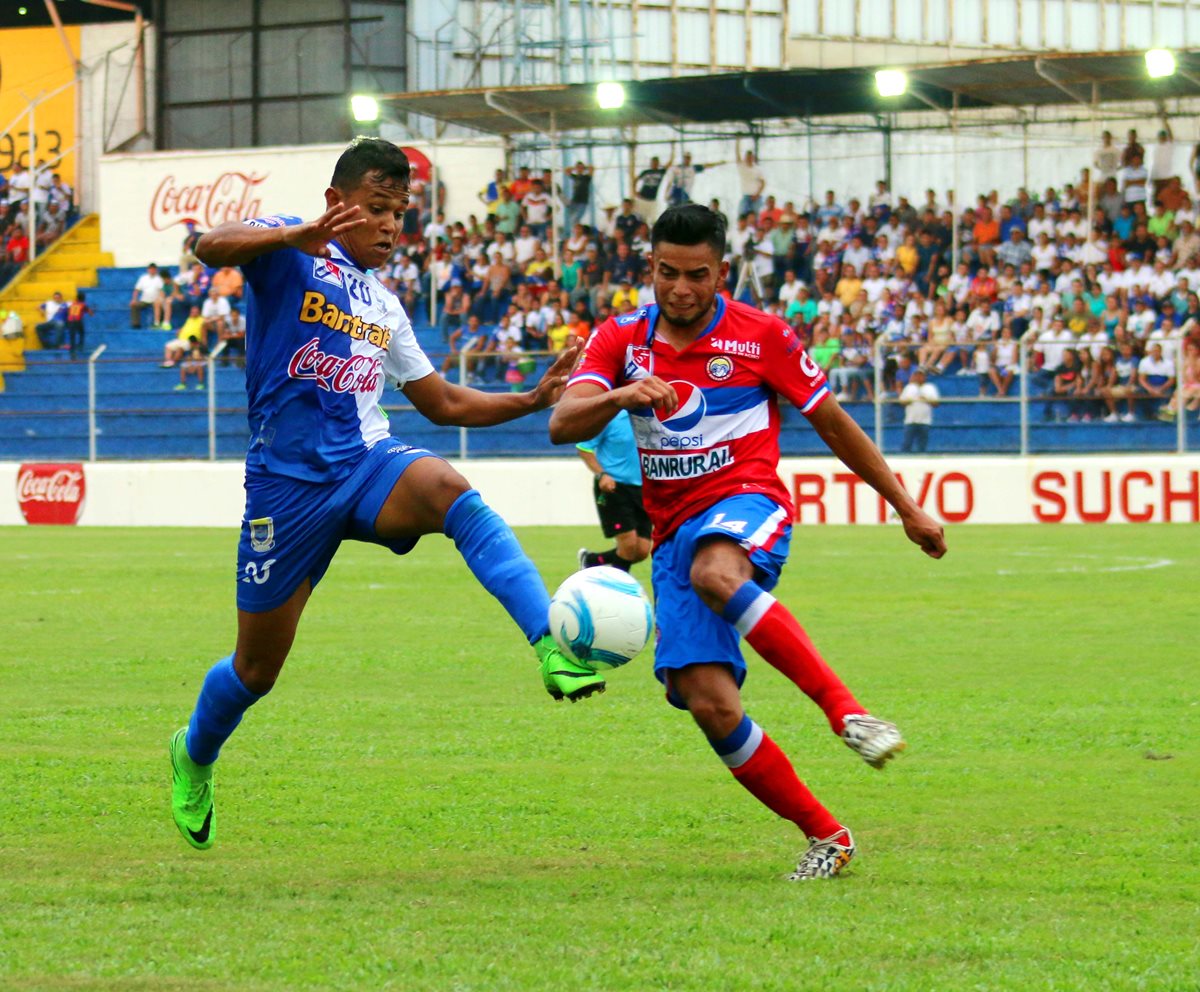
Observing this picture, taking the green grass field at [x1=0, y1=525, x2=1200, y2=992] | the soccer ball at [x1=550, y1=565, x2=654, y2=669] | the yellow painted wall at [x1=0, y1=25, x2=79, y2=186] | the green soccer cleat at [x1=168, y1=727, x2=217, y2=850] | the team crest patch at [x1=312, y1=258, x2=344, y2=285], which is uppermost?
the yellow painted wall at [x1=0, y1=25, x2=79, y2=186]

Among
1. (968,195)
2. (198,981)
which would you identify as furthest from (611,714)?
(968,195)

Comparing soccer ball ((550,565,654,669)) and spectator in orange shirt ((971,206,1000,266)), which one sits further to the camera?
spectator in orange shirt ((971,206,1000,266))

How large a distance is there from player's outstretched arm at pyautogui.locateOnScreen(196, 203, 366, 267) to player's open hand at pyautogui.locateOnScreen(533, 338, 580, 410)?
89 cm

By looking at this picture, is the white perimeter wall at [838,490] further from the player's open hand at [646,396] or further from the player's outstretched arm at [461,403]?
the player's open hand at [646,396]

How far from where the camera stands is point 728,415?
19.1ft

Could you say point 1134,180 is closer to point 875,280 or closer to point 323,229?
point 875,280

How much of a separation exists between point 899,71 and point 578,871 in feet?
75.6

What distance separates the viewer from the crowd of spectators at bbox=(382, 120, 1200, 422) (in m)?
22.8

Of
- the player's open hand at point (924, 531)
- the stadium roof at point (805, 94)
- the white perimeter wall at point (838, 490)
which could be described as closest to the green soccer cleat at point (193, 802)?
the player's open hand at point (924, 531)

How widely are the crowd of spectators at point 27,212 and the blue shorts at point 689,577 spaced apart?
3347 cm

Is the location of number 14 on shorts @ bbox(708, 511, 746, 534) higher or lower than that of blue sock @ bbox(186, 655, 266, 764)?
higher

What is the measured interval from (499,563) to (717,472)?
2.35 feet

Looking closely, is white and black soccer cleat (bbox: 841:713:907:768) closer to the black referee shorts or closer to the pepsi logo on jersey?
the pepsi logo on jersey

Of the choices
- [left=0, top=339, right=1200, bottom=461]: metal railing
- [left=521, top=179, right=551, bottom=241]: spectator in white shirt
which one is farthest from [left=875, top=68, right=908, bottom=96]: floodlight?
[left=521, top=179, right=551, bottom=241]: spectator in white shirt
